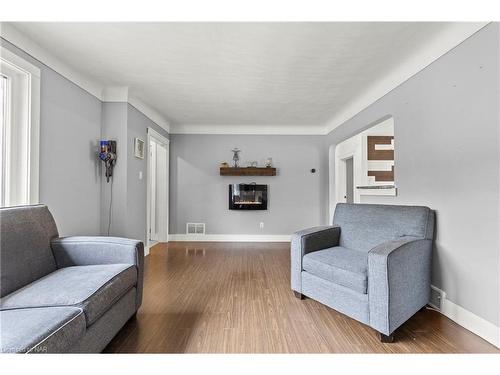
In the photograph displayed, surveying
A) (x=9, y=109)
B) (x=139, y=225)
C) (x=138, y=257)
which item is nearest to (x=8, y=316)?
(x=138, y=257)

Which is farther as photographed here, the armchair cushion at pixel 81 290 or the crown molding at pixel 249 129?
the crown molding at pixel 249 129

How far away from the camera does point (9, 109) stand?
6.14 ft

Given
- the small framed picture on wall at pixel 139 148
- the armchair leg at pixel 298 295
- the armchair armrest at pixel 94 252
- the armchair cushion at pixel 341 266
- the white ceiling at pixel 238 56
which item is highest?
the white ceiling at pixel 238 56

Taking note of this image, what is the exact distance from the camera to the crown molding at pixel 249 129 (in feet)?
14.7

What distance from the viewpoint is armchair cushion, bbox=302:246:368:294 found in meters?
1.64

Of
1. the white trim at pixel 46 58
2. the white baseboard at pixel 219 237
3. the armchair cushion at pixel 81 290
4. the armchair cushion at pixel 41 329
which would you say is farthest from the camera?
the white baseboard at pixel 219 237

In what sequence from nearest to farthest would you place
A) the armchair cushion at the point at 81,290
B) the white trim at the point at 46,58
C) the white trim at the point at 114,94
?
the armchair cushion at the point at 81,290
the white trim at the point at 46,58
the white trim at the point at 114,94

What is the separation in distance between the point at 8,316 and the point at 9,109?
5.85 feet

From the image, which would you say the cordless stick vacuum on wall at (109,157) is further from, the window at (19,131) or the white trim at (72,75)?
the window at (19,131)

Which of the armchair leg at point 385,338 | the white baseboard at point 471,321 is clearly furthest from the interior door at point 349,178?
the armchair leg at point 385,338

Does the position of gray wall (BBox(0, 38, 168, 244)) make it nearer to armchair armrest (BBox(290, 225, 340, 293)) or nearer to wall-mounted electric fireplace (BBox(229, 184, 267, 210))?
wall-mounted electric fireplace (BBox(229, 184, 267, 210))

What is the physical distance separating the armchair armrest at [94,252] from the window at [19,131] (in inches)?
26.1

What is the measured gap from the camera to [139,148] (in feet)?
10.8

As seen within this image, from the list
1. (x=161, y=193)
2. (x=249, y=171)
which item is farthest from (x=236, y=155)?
(x=161, y=193)
